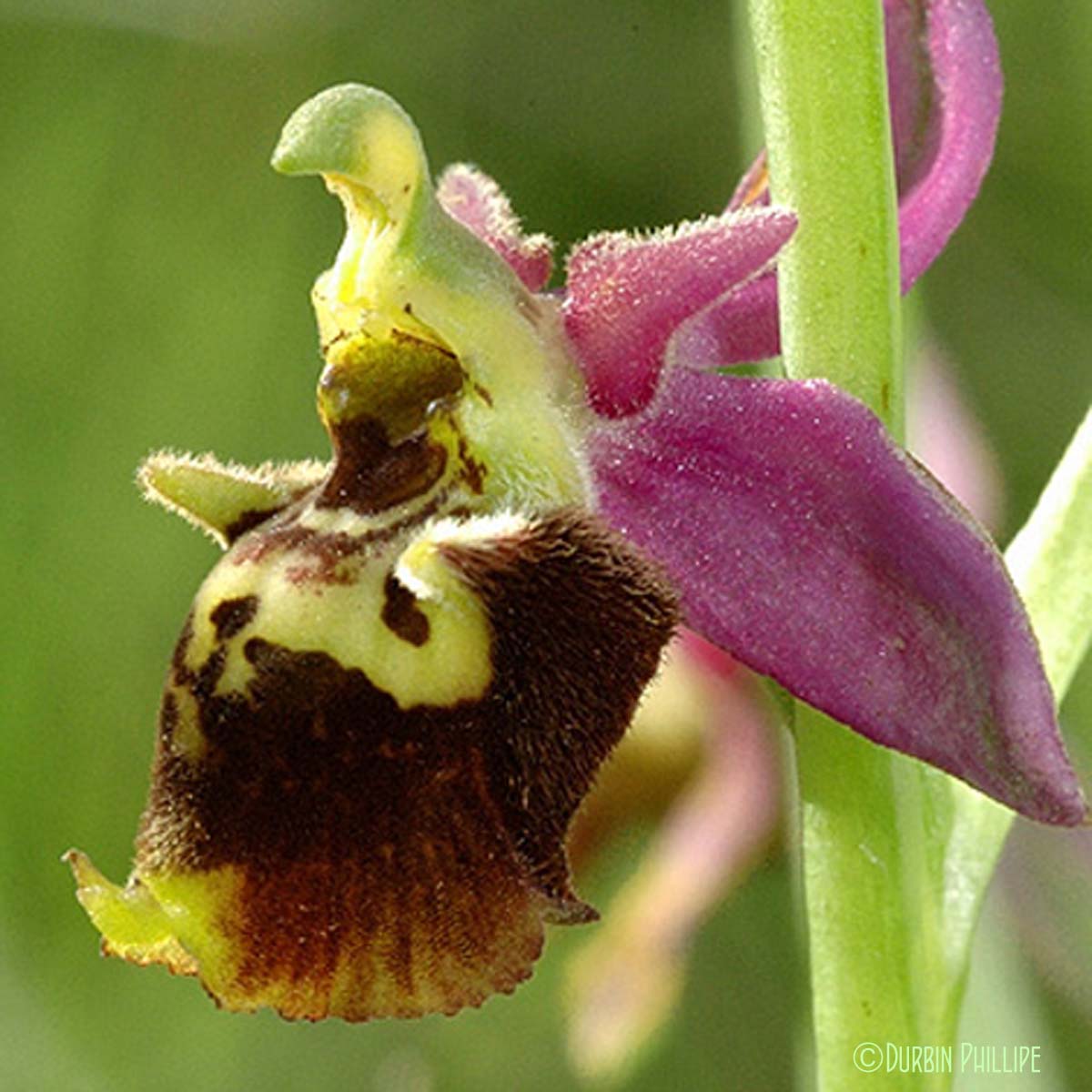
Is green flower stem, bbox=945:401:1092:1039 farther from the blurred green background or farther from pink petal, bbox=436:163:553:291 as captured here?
the blurred green background

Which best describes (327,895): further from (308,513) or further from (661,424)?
(661,424)

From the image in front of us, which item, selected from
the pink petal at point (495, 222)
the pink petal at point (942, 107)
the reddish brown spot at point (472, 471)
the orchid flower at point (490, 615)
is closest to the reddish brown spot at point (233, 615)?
the orchid flower at point (490, 615)

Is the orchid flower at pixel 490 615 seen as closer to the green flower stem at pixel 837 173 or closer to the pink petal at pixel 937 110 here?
the green flower stem at pixel 837 173

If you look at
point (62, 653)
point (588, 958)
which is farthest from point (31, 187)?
point (588, 958)

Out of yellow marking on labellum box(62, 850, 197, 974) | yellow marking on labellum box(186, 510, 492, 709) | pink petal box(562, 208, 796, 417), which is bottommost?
yellow marking on labellum box(62, 850, 197, 974)

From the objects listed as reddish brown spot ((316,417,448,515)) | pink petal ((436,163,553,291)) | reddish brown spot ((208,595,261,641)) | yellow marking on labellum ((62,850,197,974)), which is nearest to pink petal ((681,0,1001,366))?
pink petal ((436,163,553,291))
